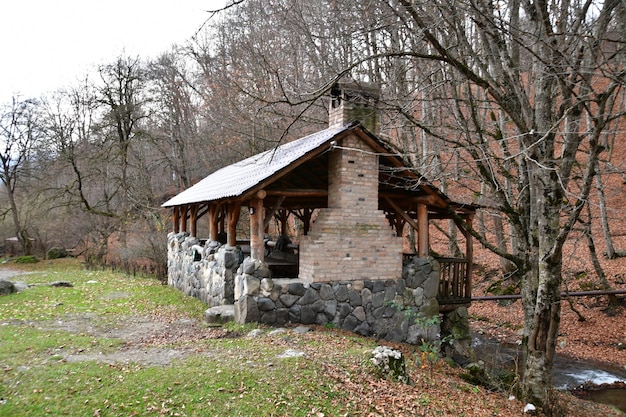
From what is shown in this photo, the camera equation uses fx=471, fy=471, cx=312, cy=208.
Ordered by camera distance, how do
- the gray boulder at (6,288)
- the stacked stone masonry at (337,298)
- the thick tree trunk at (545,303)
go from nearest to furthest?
the thick tree trunk at (545,303)
the stacked stone masonry at (337,298)
the gray boulder at (6,288)

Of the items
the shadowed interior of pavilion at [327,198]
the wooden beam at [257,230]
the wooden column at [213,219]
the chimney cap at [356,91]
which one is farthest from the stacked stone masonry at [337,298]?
the chimney cap at [356,91]

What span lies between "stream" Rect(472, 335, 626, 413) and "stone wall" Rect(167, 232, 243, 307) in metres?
5.78

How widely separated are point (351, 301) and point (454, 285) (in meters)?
2.83

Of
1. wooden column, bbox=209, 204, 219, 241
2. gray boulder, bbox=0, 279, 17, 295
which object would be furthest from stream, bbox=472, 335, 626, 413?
gray boulder, bbox=0, 279, 17, 295

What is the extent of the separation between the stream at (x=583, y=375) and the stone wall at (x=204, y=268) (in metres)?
5.78

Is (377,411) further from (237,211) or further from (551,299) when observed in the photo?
(237,211)

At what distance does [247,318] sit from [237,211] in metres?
2.32

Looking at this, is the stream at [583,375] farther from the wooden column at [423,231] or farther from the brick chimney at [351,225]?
the brick chimney at [351,225]

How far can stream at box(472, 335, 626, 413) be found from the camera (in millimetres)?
8836

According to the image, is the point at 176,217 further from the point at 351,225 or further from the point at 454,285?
the point at 454,285

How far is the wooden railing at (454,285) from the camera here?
10422 mm

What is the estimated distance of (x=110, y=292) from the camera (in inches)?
530

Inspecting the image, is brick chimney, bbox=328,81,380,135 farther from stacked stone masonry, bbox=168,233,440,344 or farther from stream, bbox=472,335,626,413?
stream, bbox=472,335,626,413

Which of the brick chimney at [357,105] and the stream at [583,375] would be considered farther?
the brick chimney at [357,105]
